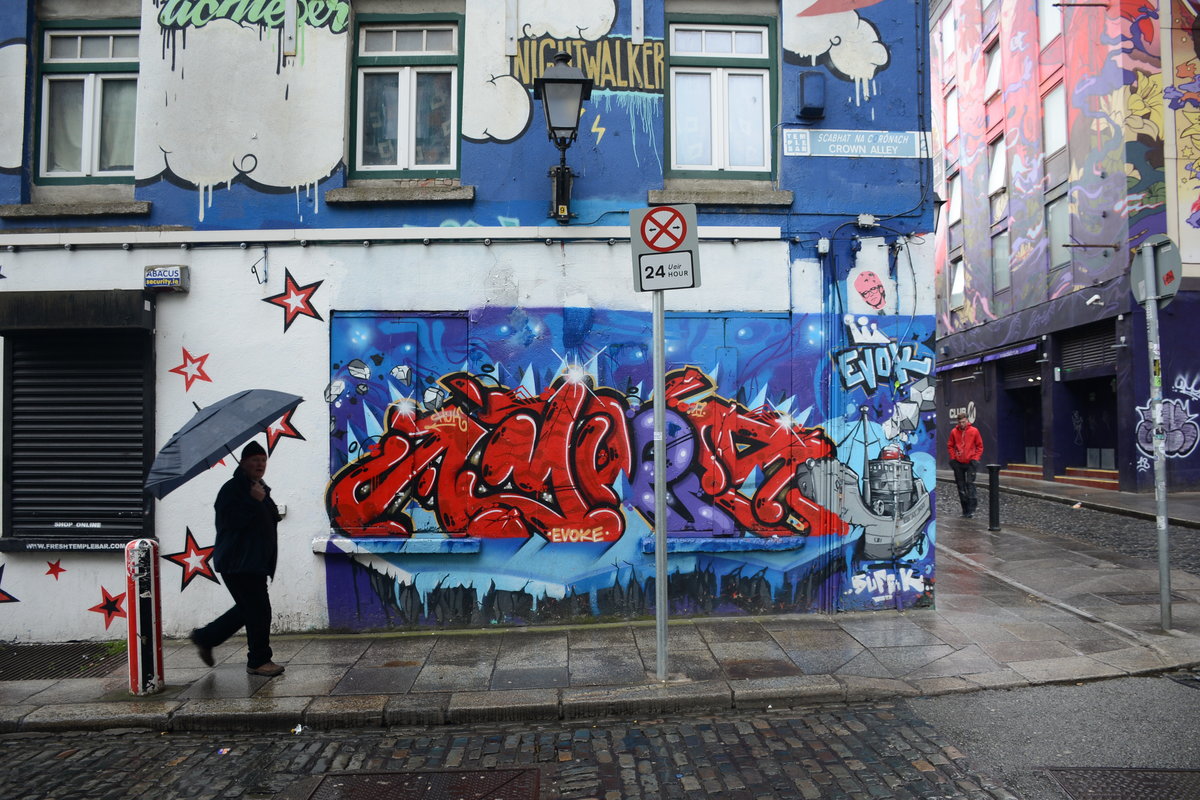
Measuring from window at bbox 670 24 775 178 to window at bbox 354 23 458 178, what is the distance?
2.14 metres

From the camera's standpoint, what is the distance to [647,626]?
23.4ft

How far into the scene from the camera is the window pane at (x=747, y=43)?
25.5 ft

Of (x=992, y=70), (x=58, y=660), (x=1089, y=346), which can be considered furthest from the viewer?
(x=992, y=70)

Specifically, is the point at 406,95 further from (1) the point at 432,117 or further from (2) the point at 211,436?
(2) the point at 211,436

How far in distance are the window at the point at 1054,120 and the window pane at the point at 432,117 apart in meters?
17.7

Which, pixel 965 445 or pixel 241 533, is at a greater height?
pixel 965 445

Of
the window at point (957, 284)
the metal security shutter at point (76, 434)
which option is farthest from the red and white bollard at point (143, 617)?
the window at point (957, 284)

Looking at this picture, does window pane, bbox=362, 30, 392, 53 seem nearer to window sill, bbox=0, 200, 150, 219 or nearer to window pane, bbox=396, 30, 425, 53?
window pane, bbox=396, 30, 425, 53

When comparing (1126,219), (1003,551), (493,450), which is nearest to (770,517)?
(493,450)

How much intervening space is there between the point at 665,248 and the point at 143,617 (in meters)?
4.52

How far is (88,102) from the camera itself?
7.80 metres

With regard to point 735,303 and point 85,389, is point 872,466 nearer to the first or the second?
point 735,303

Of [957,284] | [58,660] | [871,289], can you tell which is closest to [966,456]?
[871,289]

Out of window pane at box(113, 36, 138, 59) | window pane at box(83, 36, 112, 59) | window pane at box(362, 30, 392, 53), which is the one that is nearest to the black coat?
window pane at box(362, 30, 392, 53)
